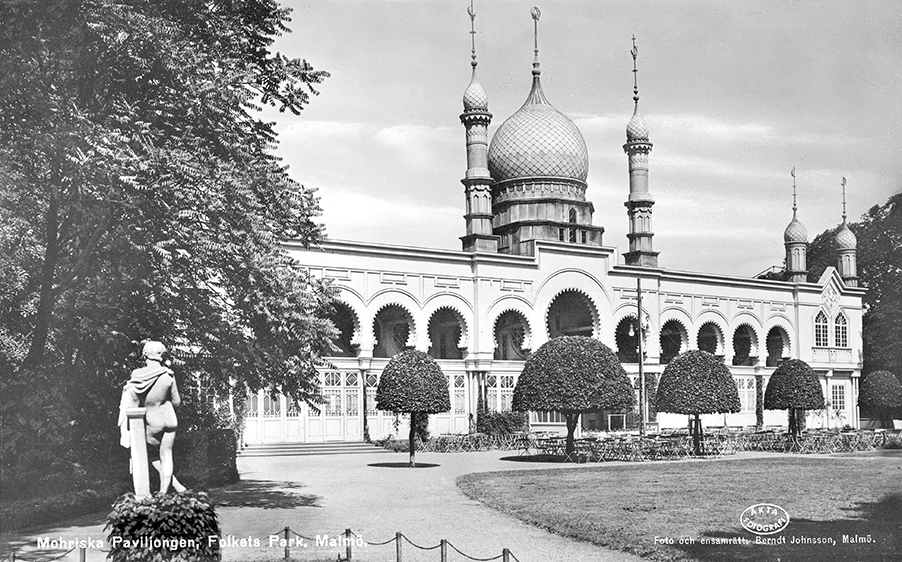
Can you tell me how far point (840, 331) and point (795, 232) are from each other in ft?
20.8

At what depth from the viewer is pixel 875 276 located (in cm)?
6275

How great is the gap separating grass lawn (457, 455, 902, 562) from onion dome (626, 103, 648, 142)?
23.5 metres

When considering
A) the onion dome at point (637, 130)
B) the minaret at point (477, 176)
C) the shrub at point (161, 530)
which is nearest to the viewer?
the shrub at point (161, 530)

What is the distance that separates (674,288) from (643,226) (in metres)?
3.46

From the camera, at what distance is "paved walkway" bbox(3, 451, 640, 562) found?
14055mm

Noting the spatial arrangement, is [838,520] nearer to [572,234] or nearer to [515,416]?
[515,416]

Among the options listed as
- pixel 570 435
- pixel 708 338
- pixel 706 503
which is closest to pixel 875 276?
pixel 708 338

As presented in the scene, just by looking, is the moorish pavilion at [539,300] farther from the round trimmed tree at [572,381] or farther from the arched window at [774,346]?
the round trimmed tree at [572,381]

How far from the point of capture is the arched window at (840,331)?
55.5 meters

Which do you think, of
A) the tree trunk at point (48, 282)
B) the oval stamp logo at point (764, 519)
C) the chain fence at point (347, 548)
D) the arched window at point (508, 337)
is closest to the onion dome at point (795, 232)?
the arched window at point (508, 337)

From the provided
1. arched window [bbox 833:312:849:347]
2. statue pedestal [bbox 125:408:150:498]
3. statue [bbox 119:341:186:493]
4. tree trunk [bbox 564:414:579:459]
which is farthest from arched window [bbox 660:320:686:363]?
statue pedestal [bbox 125:408:150:498]

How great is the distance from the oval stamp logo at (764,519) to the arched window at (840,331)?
39873 millimetres

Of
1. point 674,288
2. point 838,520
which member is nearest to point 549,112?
point 674,288

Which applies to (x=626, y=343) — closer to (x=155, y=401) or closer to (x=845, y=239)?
(x=845, y=239)
